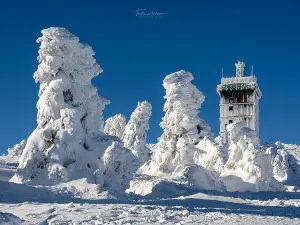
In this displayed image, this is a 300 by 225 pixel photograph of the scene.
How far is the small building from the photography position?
90.6m

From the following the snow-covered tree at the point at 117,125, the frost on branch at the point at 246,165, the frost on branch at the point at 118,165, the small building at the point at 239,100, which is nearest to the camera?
the frost on branch at the point at 118,165

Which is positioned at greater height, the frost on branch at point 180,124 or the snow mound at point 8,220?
the frost on branch at point 180,124

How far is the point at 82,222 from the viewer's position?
47.5ft

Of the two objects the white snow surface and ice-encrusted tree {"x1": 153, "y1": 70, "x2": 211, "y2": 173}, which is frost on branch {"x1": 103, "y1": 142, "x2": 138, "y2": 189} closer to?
the white snow surface

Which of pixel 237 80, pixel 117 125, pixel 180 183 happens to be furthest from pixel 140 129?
pixel 237 80

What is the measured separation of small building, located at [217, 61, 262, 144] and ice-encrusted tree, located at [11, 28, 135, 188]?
61.3 m

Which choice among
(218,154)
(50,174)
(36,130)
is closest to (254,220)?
(50,174)

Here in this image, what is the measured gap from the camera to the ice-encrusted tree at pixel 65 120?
2788 centimetres

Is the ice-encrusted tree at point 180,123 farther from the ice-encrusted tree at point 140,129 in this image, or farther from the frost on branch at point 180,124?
the ice-encrusted tree at point 140,129

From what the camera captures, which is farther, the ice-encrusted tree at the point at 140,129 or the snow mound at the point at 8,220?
the ice-encrusted tree at the point at 140,129

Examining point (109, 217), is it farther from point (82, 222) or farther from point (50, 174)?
point (50, 174)

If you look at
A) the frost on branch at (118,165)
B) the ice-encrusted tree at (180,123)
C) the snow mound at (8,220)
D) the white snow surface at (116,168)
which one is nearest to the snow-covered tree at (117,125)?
the white snow surface at (116,168)

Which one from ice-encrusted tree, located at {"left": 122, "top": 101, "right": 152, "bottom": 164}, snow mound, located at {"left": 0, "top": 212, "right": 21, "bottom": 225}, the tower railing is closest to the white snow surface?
snow mound, located at {"left": 0, "top": 212, "right": 21, "bottom": 225}

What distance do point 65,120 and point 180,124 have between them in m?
15.1
